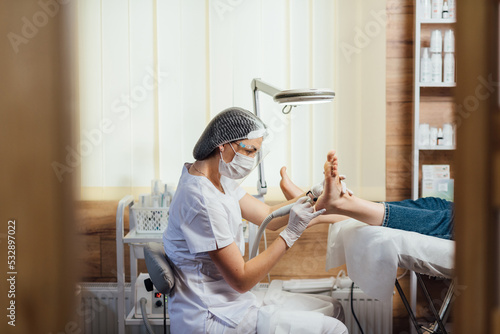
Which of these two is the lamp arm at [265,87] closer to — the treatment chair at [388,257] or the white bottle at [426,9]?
the treatment chair at [388,257]

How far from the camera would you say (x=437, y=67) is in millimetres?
2080

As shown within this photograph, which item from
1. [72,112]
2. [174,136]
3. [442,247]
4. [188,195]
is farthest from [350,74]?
[72,112]

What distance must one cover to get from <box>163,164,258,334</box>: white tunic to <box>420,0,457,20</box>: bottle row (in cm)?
138

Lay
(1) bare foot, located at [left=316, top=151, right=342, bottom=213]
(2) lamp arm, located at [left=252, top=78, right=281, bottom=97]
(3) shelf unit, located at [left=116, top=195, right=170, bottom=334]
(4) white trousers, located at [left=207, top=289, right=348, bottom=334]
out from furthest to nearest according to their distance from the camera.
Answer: (3) shelf unit, located at [left=116, top=195, right=170, bottom=334] < (2) lamp arm, located at [left=252, top=78, right=281, bottom=97] < (1) bare foot, located at [left=316, top=151, right=342, bottom=213] < (4) white trousers, located at [left=207, top=289, right=348, bottom=334]

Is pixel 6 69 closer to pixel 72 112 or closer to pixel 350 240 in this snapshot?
pixel 72 112

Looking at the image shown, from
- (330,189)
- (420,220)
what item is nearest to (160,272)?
(330,189)

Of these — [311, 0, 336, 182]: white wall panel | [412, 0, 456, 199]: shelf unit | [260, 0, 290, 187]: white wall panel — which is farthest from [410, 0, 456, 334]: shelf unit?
[260, 0, 290, 187]: white wall panel

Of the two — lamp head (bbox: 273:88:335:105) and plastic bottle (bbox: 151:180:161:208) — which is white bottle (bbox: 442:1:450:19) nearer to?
lamp head (bbox: 273:88:335:105)

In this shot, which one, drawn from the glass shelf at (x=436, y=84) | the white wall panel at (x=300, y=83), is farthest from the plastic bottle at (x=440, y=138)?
the white wall panel at (x=300, y=83)

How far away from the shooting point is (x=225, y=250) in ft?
4.16

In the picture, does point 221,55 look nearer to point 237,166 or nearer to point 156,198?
point 156,198

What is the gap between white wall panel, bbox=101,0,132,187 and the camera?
2092 mm

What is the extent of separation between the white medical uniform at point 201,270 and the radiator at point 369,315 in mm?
841

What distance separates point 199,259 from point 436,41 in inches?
58.1
